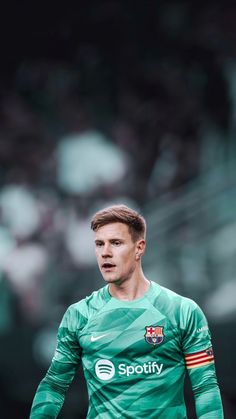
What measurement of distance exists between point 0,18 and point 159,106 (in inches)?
73.1

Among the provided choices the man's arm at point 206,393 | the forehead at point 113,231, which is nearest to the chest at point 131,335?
the man's arm at point 206,393

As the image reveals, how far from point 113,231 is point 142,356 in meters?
0.59

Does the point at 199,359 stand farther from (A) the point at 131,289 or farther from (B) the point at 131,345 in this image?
(A) the point at 131,289

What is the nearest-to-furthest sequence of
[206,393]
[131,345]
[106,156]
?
[206,393] → [131,345] → [106,156]

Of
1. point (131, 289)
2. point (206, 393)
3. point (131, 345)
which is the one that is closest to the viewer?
point (206, 393)

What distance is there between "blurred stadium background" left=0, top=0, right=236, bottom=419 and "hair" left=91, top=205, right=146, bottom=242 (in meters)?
3.97

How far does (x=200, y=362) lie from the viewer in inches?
165

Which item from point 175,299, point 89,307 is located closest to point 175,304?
point 175,299

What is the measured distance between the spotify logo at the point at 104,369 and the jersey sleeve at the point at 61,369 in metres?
0.17

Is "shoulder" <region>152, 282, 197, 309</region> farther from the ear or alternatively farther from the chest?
the ear

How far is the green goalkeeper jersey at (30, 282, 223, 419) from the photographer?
4.18 metres

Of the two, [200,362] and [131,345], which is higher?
[131,345]

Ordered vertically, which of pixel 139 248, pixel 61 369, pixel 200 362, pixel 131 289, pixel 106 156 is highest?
pixel 106 156

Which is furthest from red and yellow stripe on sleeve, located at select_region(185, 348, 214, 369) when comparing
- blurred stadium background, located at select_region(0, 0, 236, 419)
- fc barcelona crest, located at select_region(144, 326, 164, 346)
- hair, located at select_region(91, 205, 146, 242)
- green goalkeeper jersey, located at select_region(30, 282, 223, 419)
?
blurred stadium background, located at select_region(0, 0, 236, 419)
